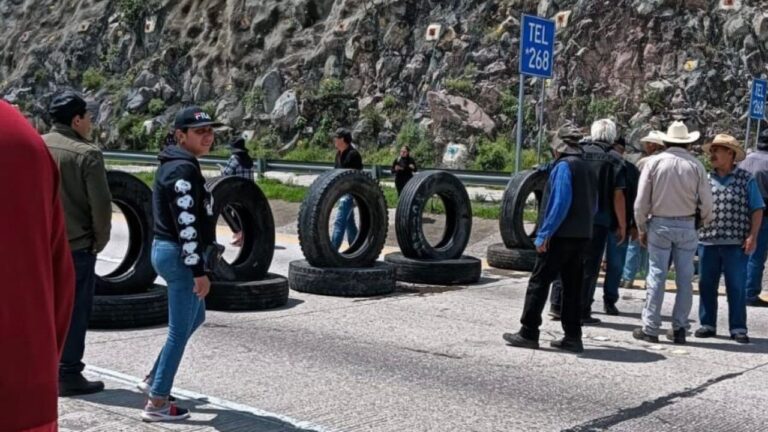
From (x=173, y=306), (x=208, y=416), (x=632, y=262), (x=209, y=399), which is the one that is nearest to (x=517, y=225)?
(x=632, y=262)

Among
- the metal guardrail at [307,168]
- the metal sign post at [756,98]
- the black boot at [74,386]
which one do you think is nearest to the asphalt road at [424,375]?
the black boot at [74,386]

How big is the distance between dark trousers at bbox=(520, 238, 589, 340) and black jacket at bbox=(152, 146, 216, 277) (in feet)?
10.5

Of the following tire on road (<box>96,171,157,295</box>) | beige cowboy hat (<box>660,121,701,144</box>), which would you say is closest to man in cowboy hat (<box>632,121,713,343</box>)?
beige cowboy hat (<box>660,121,701,144</box>)

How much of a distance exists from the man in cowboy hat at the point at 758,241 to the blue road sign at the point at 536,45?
3795mm

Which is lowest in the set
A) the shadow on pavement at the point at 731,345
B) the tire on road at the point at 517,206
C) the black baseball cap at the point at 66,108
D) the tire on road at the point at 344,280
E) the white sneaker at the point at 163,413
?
the white sneaker at the point at 163,413

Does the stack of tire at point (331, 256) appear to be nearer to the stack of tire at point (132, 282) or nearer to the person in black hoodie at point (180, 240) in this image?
the stack of tire at point (132, 282)

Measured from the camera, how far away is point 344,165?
1231 centimetres

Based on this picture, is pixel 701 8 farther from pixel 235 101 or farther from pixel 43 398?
pixel 43 398

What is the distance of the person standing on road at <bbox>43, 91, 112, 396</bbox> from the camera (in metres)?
5.78

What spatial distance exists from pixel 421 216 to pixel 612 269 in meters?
2.71

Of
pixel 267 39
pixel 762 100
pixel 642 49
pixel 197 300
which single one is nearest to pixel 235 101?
pixel 267 39

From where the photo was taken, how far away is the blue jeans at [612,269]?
935 cm

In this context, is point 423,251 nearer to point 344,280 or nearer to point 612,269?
point 344,280

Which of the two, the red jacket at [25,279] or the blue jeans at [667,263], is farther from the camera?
the blue jeans at [667,263]
